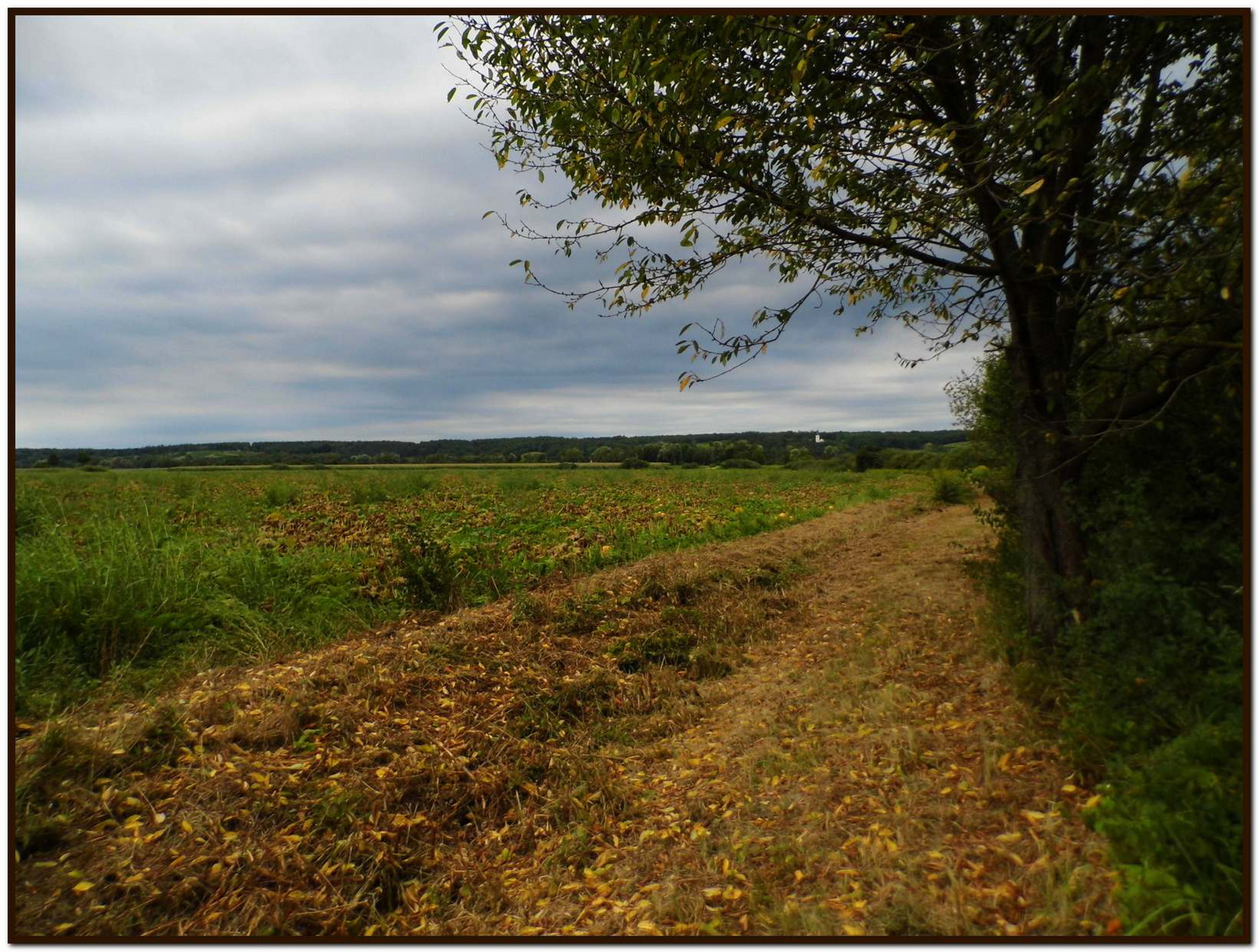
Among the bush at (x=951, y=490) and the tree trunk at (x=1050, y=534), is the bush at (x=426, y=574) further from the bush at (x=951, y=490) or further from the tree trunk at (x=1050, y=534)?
the bush at (x=951, y=490)

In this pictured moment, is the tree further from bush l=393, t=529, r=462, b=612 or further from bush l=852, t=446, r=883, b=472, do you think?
bush l=852, t=446, r=883, b=472

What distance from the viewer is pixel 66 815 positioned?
3152 mm

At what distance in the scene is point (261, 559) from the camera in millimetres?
7730

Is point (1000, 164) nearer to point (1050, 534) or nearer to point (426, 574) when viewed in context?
point (1050, 534)

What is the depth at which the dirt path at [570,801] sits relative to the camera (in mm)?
2797

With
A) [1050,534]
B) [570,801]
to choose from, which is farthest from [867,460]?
[570,801]

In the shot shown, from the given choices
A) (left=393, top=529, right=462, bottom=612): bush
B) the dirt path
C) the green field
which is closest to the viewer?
the dirt path

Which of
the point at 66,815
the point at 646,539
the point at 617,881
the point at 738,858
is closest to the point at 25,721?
the point at 66,815

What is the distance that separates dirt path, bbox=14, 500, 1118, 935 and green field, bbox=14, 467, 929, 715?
0.94 m

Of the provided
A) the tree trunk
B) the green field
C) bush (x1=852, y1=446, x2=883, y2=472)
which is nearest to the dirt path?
the tree trunk

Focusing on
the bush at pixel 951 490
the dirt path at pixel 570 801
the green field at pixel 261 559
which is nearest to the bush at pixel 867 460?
the bush at pixel 951 490

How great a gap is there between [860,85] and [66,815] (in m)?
6.63

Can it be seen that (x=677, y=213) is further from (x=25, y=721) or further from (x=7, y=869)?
(x=25, y=721)

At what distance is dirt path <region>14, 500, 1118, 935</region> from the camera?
9.18 ft
